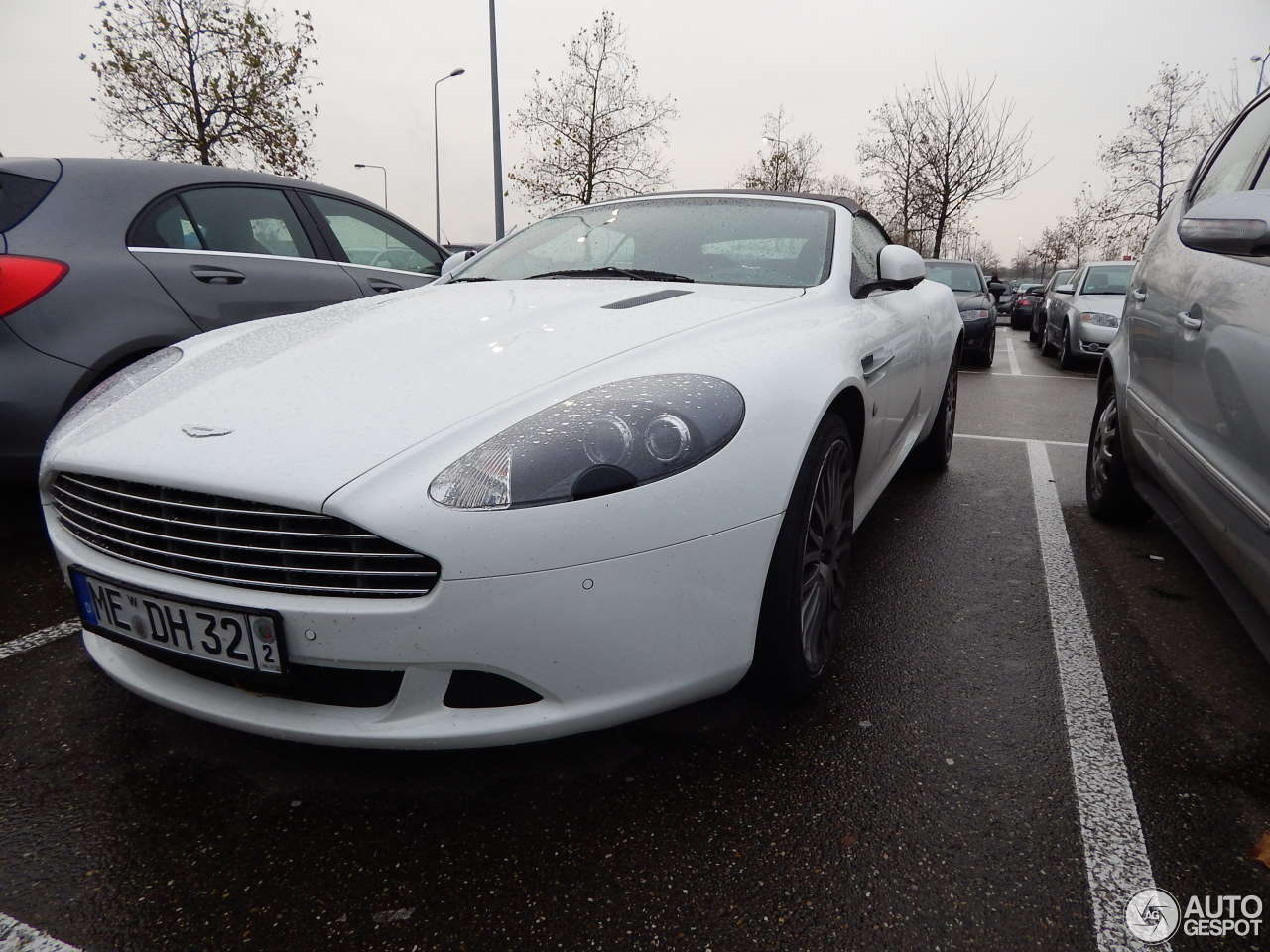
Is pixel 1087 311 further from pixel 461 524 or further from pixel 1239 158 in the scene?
pixel 461 524

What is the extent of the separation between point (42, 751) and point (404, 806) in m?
0.88

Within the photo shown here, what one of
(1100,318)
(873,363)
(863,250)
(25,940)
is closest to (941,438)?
(863,250)

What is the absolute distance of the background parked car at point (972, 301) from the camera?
406 inches

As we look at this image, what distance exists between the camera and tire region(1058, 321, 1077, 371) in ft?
33.3

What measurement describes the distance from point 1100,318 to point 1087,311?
0.17 metres

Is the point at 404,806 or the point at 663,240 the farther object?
the point at 663,240

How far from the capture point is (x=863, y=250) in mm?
3092

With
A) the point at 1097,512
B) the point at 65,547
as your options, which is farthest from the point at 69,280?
the point at 1097,512

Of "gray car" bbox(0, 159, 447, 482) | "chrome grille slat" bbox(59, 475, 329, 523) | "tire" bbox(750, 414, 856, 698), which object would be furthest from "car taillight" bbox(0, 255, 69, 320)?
"tire" bbox(750, 414, 856, 698)

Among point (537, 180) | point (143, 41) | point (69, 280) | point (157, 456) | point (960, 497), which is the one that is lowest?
point (960, 497)

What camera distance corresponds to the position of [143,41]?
569 inches

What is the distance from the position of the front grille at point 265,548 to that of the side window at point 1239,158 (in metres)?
2.53

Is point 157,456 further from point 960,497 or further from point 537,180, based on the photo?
point 537,180

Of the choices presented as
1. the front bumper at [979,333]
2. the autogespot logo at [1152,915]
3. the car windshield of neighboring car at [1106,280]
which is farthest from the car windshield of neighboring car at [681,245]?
the car windshield of neighboring car at [1106,280]
